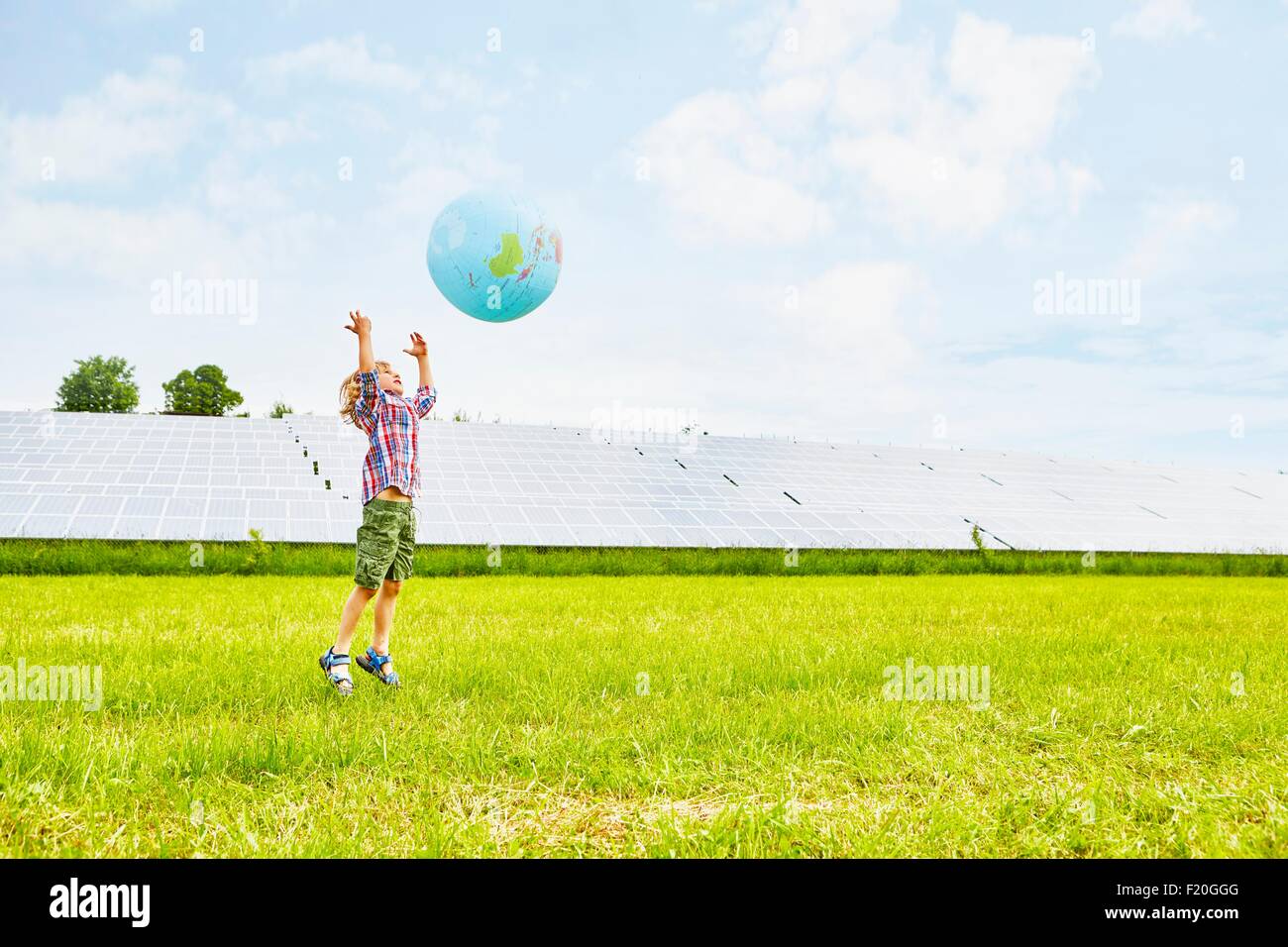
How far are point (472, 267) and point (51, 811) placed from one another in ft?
15.9

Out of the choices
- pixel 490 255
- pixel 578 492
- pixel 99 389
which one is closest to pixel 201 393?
pixel 99 389

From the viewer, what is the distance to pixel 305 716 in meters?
5.04

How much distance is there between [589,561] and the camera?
Answer: 1797cm

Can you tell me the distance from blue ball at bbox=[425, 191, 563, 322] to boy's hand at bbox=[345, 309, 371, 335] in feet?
4.24

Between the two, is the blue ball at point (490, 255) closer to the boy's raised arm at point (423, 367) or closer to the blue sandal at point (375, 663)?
the boy's raised arm at point (423, 367)

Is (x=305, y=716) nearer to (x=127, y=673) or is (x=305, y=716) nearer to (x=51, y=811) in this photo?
(x=51, y=811)

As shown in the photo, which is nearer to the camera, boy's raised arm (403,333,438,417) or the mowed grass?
the mowed grass

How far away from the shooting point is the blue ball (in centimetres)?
716

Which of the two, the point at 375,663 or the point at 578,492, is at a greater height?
the point at 578,492

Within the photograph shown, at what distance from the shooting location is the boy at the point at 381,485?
6.00 m

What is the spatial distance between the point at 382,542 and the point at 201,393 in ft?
190

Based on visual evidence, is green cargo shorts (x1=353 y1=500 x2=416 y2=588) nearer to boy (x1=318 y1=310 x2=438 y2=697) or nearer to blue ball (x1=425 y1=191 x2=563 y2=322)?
boy (x1=318 y1=310 x2=438 y2=697)

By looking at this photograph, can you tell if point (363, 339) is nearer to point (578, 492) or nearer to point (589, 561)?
point (589, 561)
